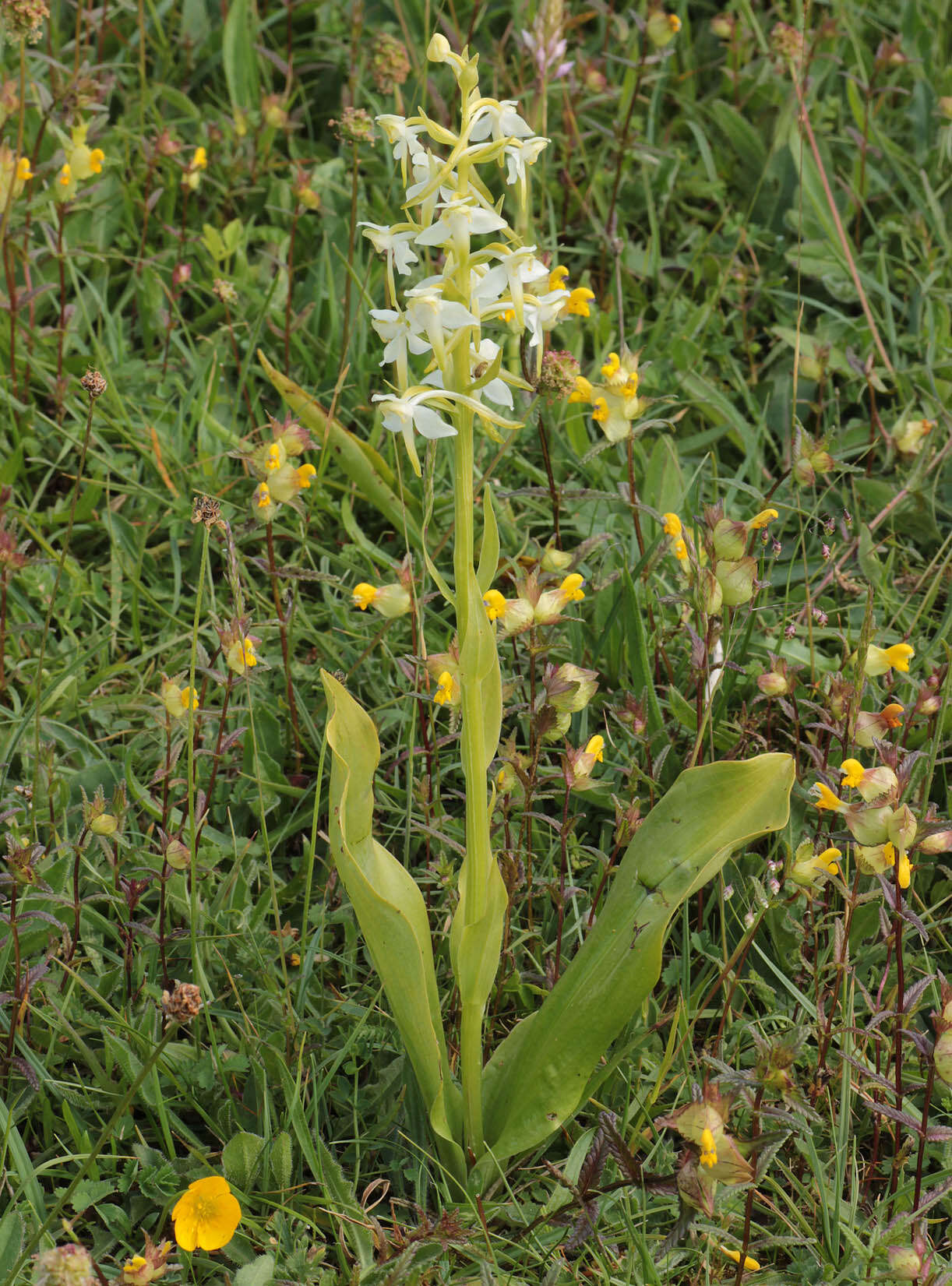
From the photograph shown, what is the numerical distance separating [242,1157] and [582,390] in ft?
4.26

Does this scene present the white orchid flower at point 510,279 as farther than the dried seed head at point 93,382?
No

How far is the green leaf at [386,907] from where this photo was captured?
4.82 feet

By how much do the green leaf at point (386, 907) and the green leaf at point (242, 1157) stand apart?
0.22m

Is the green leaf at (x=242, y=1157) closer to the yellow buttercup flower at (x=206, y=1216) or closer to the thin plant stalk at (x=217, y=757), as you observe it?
the yellow buttercup flower at (x=206, y=1216)

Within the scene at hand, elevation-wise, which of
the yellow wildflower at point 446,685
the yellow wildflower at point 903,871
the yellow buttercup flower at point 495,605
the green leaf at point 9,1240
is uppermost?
the yellow buttercup flower at point 495,605

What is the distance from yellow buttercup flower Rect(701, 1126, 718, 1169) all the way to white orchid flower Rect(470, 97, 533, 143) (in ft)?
3.38

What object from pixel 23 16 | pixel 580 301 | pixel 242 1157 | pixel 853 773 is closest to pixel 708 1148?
pixel 853 773

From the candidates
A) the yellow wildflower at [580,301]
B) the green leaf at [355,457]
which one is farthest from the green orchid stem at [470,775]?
the green leaf at [355,457]

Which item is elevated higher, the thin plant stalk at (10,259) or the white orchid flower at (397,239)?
the white orchid flower at (397,239)

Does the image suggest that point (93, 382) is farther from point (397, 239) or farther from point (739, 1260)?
point (739, 1260)

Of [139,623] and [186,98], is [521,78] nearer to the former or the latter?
[186,98]

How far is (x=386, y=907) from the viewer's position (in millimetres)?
1455

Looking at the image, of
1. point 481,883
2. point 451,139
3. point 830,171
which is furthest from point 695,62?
point 481,883

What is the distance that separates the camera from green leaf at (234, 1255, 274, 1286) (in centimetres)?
144
